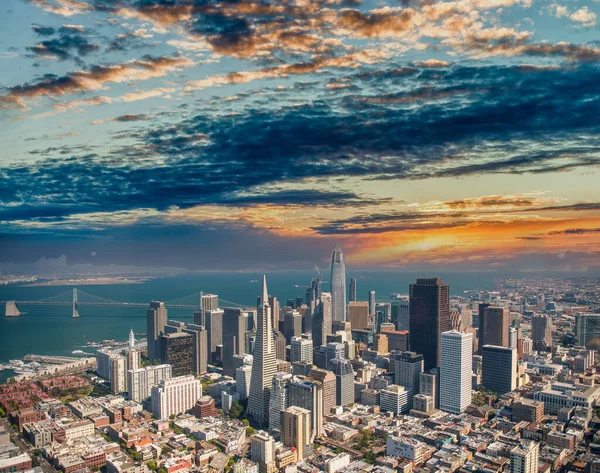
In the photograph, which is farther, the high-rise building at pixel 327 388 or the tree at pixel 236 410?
the high-rise building at pixel 327 388

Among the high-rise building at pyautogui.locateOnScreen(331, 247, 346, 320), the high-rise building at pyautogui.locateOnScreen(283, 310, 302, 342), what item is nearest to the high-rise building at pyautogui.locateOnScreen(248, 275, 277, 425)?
the high-rise building at pyautogui.locateOnScreen(283, 310, 302, 342)

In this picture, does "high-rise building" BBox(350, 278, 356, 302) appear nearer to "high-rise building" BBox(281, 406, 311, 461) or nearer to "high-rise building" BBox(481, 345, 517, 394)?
"high-rise building" BBox(481, 345, 517, 394)

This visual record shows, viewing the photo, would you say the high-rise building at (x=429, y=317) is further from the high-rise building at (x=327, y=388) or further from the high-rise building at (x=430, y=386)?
Answer: the high-rise building at (x=327, y=388)

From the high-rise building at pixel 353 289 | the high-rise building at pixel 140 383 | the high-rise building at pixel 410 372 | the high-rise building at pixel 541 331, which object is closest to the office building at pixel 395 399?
the high-rise building at pixel 410 372

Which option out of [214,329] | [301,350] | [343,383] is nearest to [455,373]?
[343,383]

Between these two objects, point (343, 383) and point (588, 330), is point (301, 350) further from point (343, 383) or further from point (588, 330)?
point (588, 330)

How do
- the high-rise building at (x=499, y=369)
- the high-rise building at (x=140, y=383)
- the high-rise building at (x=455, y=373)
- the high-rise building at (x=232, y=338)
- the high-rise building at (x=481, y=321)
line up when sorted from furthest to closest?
1. the high-rise building at (x=481, y=321)
2. the high-rise building at (x=232, y=338)
3. the high-rise building at (x=499, y=369)
4. the high-rise building at (x=140, y=383)
5. the high-rise building at (x=455, y=373)
